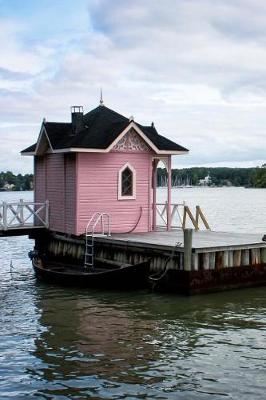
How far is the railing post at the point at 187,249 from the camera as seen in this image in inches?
728

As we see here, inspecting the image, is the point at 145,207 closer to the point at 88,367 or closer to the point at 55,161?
the point at 55,161

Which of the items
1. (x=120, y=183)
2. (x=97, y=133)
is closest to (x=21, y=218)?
(x=120, y=183)

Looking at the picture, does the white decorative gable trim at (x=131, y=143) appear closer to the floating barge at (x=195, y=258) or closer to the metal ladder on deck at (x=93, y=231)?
the metal ladder on deck at (x=93, y=231)

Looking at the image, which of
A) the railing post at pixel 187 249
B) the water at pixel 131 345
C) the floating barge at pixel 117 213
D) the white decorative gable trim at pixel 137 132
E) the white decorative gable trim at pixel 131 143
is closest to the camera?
the water at pixel 131 345

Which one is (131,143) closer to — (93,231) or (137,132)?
(137,132)

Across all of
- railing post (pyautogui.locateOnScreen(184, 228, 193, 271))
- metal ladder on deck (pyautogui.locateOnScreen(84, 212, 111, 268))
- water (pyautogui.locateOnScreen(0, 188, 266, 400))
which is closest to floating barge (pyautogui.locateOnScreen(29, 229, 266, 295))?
railing post (pyautogui.locateOnScreen(184, 228, 193, 271))

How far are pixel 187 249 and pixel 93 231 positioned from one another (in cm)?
522

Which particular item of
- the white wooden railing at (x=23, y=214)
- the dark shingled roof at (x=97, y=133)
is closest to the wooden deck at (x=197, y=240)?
the dark shingled roof at (x=97, y=133)

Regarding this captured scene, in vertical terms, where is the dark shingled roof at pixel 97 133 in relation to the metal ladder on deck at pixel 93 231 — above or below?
above

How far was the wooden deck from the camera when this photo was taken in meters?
19.6

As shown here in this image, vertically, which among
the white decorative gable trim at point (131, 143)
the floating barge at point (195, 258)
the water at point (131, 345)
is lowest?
the water at point (131, 345)

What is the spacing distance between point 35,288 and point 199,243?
19.5ft

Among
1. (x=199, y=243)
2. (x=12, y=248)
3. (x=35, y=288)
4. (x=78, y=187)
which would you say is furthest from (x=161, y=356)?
(x=12, y=248)

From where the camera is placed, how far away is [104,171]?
76.9ft
